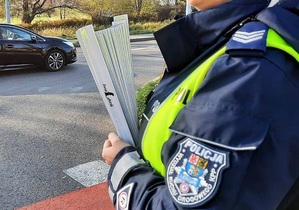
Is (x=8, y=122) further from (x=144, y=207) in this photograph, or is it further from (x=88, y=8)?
(x=88, y=8)

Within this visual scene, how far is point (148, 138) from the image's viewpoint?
3.80 feet

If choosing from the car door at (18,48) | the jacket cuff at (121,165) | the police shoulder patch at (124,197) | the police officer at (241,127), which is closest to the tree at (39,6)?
the car door at (18,48)

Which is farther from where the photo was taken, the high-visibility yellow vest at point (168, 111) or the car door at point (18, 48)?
the car door at point (18, 48)

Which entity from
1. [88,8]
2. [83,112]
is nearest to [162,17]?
[88,8]

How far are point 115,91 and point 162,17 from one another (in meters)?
31.1

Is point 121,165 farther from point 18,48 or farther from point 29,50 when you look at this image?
point 29,50

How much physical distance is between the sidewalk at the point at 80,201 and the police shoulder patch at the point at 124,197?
8.07ft

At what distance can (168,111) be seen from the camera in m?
1.08

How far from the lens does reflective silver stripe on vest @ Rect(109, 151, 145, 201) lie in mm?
1163

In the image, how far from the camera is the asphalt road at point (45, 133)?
3.99m

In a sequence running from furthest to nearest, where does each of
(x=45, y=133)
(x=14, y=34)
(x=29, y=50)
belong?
(x=29, y=50)
(x=14, y=34)
(x=45, y=133)

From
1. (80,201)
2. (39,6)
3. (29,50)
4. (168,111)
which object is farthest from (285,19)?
(39,6)

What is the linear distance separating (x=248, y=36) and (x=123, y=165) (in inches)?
21.0

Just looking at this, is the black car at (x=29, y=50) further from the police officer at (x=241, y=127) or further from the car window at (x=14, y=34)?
the police officer at (x=241, y=127)
